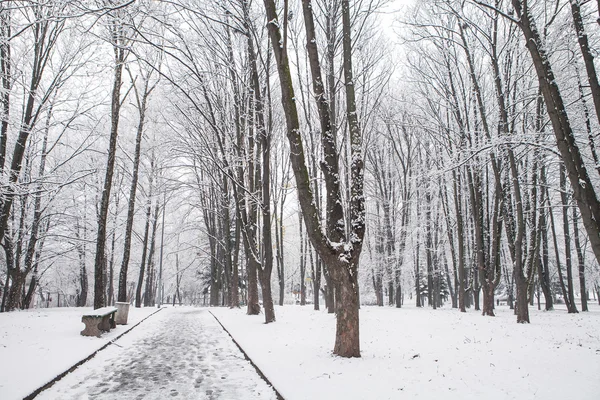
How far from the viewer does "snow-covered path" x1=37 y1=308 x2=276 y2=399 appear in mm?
4664

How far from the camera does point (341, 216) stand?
6.68 m

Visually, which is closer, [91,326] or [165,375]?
[165,375]

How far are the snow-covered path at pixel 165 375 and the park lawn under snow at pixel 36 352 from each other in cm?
24

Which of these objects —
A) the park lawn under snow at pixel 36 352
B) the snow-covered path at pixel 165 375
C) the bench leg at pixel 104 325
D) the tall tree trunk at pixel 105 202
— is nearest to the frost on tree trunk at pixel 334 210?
the snow-covered path at pixel 165 375

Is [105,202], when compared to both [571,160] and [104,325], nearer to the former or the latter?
[104,325]

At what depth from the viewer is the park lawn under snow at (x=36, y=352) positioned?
4789 millimetres

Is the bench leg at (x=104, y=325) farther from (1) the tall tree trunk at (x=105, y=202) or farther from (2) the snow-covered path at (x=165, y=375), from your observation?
(1) the tall tree trunk at (x=105, y=202)

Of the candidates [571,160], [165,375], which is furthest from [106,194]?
[571,160]

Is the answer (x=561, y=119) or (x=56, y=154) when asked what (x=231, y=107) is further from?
(x=56, y=154)

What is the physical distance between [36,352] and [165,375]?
331 cm

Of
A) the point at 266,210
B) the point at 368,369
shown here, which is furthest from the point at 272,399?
the point at 266,210

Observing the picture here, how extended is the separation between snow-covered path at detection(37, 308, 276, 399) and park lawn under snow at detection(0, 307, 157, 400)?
0.24m

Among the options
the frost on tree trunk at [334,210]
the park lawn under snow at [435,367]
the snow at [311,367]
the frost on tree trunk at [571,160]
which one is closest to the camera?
the park lawn under snow at [435,367]

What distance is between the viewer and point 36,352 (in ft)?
23.2
